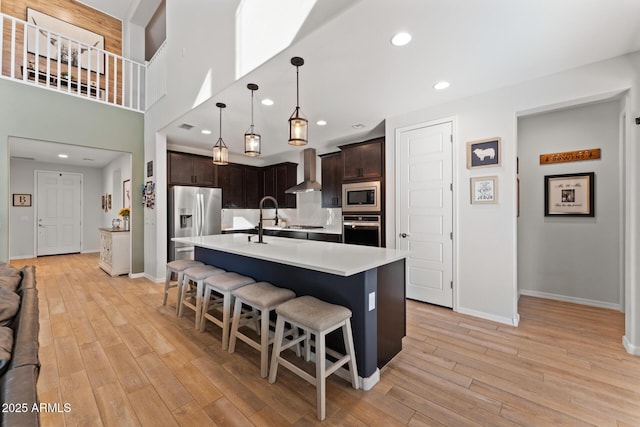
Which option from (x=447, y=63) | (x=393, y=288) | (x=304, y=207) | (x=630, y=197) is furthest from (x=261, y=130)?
(x=630, y=197)

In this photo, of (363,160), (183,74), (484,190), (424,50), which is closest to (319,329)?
(424,50)

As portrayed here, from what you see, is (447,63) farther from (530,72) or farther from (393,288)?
(393,288)

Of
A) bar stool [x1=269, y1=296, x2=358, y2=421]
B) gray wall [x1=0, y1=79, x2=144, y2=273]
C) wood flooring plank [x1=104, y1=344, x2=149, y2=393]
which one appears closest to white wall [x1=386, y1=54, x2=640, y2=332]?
bar stool [x1=269, y1=296, x2=358, y2=421]

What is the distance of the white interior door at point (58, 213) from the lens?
703 centimetres

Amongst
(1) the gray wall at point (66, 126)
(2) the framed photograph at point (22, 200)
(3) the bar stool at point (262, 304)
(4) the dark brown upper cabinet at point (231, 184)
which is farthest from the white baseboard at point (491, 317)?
(2) the framed photograph at point (22, 200)

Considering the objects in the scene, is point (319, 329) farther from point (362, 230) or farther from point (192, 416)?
point (362, 230)

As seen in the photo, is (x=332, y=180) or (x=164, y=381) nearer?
(x=164, y=381)

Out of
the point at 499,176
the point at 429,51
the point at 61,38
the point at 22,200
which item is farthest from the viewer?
the point at 22,200

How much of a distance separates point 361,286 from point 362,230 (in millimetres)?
2419

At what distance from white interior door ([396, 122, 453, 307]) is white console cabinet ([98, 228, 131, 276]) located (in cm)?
504

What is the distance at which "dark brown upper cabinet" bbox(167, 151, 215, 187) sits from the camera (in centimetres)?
508

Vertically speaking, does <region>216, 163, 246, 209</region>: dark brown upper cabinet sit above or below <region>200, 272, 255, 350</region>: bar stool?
above

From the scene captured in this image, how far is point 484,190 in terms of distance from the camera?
9.95 feet

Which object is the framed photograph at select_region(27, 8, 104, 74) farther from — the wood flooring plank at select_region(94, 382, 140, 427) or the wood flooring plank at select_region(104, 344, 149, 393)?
the wood flooring plank at select_region(94, 382, 140, 427)
